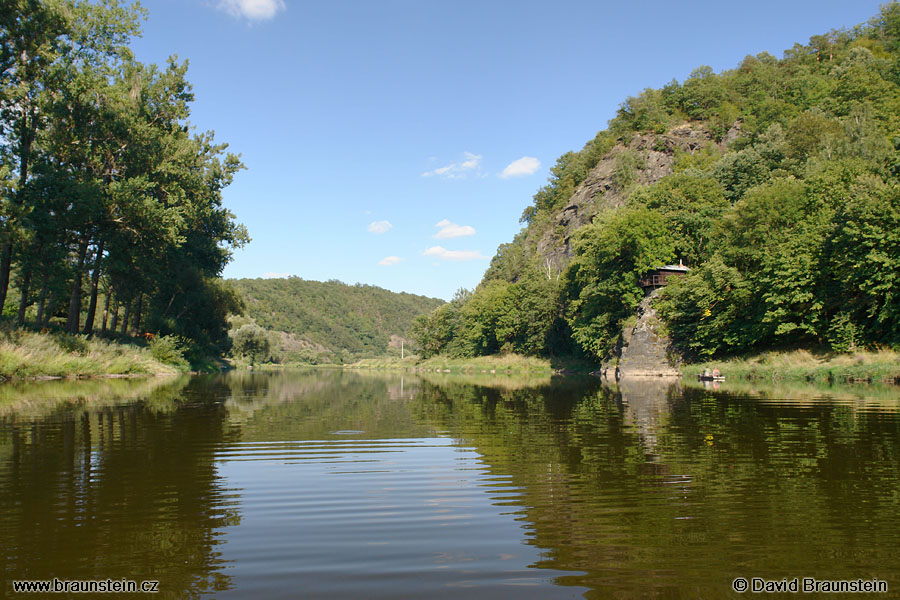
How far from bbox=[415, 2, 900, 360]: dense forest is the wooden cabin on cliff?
0.98 metres

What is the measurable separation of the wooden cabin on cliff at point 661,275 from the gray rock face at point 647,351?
5.21ft

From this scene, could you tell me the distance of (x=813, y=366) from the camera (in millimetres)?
36656

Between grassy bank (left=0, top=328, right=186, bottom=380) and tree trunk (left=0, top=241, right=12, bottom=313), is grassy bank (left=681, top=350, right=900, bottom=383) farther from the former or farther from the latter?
tree trunk (left=0, top=241, right=12, bottom=313)

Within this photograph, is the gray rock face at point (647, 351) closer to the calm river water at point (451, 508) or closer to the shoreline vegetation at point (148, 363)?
the shoreline vegetation at point (148, 363)

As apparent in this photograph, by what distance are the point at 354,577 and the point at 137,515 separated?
3112mm

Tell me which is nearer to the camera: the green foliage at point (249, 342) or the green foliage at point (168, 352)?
the green foliage at point (168, 352)

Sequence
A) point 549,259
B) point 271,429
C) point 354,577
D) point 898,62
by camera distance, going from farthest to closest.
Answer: point 549,259, point 898,62, point 271,429, point 354,577

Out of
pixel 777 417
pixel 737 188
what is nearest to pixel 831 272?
pixel 777 417

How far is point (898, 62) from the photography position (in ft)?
322

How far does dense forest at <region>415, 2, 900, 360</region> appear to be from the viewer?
39156 millimetres

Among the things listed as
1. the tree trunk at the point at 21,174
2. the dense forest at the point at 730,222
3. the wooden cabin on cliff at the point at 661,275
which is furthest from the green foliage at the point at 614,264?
the tree trunk at the point at 21,174

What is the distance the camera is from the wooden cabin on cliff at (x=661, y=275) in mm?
57031

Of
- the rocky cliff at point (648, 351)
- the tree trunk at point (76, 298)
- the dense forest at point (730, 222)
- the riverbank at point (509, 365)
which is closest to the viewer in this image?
the tree trunk at point (76, 298)

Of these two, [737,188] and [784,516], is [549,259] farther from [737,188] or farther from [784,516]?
[784,516]
